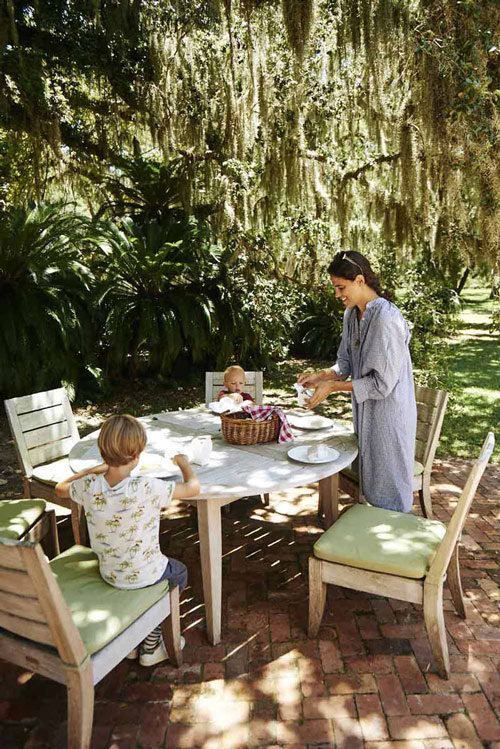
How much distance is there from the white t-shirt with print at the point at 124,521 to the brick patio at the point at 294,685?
1.74ft

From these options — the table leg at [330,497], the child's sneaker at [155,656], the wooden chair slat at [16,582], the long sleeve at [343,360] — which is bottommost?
the child's sneaker at [155,656]

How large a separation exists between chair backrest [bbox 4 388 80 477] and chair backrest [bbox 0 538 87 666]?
1.62m

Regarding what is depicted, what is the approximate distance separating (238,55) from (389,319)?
430 centimetres

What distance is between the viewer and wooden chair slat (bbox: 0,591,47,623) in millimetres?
1713

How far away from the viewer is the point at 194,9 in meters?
4.99

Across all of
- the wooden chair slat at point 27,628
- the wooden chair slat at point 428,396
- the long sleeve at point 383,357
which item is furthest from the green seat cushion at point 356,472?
the wooden chair slat at point 27,628

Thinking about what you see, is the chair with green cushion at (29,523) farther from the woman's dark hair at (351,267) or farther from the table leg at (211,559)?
the woman's dark hair at (351,267)

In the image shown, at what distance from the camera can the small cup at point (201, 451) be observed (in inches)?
104

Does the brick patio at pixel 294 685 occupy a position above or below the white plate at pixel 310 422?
below

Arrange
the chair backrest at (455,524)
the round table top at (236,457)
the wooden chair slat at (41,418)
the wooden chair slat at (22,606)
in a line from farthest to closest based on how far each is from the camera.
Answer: the wooden chair slat at (41,418), the round table top at (236,457), the chair backrest at (455,524), the wooden chair slat at (22,606)

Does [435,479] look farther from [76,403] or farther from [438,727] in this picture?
[76,403]

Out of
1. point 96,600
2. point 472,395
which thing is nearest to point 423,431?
point 96,600

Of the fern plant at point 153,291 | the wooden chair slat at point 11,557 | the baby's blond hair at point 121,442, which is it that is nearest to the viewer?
the wooden chair slat at point 11,557

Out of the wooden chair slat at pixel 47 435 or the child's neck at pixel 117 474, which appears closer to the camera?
the child's neck at pixel 117 474
